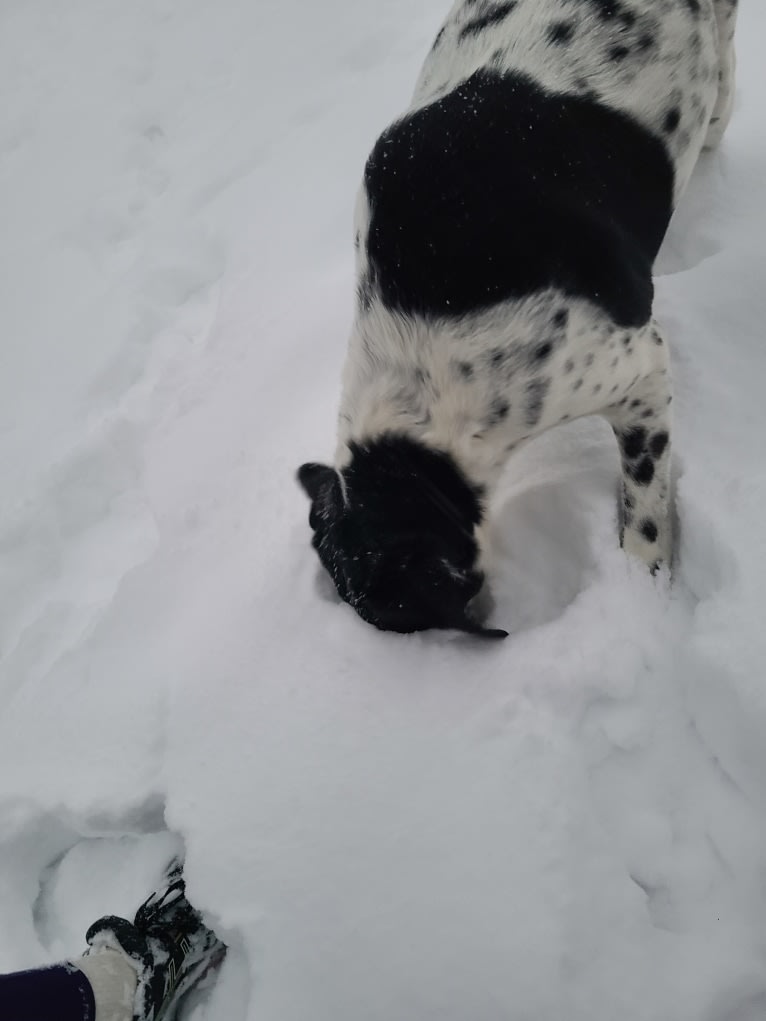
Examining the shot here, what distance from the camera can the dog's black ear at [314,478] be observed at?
1689mm

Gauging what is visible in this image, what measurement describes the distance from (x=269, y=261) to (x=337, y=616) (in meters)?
1.81

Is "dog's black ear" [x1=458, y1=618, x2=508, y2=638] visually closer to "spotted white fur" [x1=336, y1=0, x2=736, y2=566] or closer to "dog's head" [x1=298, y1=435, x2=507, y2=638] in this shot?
"dog's head" [x1=298, y1=435, x2=507, y2=638]

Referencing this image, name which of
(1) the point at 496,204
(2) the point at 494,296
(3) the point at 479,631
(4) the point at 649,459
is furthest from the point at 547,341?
(3) the point at 479,631

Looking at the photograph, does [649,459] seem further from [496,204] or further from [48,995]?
[48,995]

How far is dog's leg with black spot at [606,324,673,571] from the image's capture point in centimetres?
162

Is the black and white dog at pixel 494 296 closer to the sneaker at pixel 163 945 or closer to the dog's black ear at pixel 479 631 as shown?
the dog's black ear at pixel 479 631

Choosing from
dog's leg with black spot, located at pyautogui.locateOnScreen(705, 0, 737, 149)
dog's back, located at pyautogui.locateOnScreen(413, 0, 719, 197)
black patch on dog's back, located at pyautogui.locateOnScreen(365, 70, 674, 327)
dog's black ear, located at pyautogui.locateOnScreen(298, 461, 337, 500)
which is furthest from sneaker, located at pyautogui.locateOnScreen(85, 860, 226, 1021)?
dog's leg with black spot, located at pyautogui.locateOnScreen(705, 0, 737, 149)

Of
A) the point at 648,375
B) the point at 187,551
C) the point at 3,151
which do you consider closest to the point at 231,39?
the point at 3,151

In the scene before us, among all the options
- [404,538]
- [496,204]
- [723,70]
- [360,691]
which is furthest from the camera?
[723,70]

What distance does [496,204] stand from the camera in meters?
1.35

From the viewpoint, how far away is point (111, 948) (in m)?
1.53

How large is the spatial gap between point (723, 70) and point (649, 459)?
1.39 metres

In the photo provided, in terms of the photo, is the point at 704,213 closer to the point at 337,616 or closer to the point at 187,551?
the point at 337,616

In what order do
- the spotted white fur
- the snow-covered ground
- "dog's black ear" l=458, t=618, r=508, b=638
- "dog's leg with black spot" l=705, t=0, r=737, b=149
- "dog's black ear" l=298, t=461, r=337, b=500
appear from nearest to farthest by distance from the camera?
the snow-covered ground → the spotted white fur → "dog's black ear" l=458, t=618, r=508, b=638 → "dog's black ear" l=298, t=461, r=337, b=500 → "dog's leg with black spot" l=705, t=0, r=737, b=149
